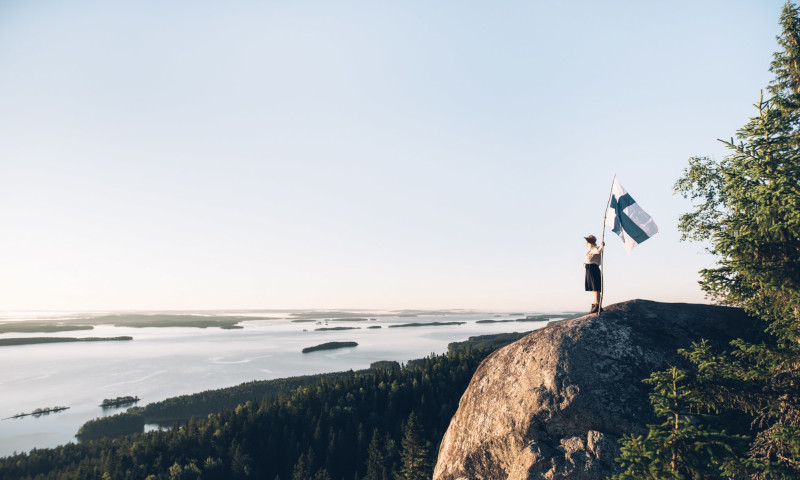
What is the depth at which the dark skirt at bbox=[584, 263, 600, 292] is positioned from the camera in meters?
12.7

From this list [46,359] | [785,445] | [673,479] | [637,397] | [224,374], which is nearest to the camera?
[673,479]

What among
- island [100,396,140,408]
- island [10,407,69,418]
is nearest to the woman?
island [100,396,140,408]

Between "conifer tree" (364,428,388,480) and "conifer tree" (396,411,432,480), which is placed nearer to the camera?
"conifer tree" (396,411,432,480)

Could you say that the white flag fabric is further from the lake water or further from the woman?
A: the lake water

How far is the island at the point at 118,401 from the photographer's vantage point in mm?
93625

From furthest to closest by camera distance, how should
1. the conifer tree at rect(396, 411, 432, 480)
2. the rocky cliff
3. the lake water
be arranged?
the lake water, the conifer tree at rect(396, 411, 432, 480), the rocky cliff

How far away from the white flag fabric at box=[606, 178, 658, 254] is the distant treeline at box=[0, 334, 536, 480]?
38.7 meters

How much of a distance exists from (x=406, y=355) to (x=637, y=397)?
497ft

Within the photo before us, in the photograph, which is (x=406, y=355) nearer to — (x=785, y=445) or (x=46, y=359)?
(x=785, y=445)

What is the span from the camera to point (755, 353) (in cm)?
977

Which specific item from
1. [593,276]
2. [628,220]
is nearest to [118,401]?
[593,276]

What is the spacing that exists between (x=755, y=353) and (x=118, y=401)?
121637 mm

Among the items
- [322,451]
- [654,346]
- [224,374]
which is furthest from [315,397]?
[224,374]

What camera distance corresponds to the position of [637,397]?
9953 millimetres
